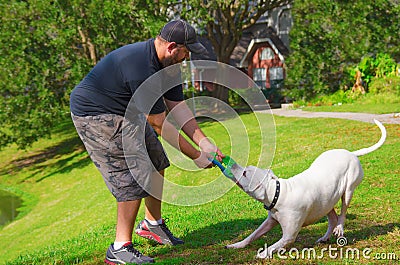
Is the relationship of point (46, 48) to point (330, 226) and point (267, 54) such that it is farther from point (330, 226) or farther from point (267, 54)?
point (330, 226)

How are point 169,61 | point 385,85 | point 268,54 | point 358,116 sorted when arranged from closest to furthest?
point 169,61
point 358,116
point 385,85
point 268,54

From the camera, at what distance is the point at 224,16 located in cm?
2798

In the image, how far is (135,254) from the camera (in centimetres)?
537

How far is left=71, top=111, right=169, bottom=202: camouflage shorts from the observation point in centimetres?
527

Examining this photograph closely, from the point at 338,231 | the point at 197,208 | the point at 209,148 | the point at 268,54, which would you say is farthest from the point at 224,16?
the point at 209,148

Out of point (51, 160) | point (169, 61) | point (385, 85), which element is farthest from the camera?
point (51, 160)

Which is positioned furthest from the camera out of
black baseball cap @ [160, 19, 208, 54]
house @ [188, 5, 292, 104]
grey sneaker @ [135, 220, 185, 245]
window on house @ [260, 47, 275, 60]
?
window on house @ [260, 47, 275, 60]

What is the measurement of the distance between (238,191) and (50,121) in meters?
15.8

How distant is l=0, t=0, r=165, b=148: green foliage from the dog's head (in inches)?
724

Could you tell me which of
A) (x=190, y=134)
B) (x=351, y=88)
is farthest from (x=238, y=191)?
(x=351, y=88)

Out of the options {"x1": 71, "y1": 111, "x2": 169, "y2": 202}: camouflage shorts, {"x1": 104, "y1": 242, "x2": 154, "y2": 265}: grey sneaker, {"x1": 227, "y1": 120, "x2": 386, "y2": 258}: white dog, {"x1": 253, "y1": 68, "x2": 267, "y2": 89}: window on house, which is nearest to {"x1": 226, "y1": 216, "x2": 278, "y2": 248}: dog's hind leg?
Result: {"x1": 227, "y1": 120, "x2": 386, "y2": 258}: white dog

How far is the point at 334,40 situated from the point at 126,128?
23114 mm

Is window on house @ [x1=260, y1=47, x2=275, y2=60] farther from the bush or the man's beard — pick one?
the man's beard

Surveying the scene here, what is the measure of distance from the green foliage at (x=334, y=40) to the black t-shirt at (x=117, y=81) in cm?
2194
